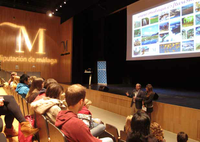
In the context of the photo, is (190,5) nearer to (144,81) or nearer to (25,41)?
(144,81)

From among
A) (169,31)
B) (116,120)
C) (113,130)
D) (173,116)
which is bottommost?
(116,120)

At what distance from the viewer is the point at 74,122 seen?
47.0 inches

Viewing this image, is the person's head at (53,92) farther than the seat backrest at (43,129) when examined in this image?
Yes

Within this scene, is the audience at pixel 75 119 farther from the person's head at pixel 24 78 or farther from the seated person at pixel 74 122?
the person's head at pixel 24 78

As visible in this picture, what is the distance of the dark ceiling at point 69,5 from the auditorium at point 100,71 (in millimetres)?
49

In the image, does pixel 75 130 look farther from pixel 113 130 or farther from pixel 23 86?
pixel 23 86

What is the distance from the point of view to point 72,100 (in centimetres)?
138

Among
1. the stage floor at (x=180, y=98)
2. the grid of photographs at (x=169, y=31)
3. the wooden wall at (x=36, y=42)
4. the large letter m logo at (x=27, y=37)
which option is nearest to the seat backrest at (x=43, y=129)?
the stage floor at (x=180, y=98)

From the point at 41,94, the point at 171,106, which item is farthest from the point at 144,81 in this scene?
the point at 41,94

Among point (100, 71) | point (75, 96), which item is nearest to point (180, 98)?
point (75, 96)

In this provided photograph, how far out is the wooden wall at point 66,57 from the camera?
10352mm

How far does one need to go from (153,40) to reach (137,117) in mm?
4781

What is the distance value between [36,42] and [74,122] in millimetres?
A: 10683

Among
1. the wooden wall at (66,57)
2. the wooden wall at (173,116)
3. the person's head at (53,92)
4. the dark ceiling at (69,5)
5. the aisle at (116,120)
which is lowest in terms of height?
the aisle at (116,120)
